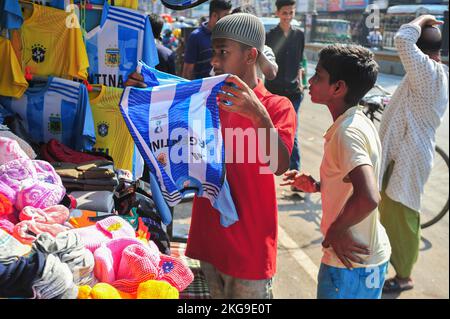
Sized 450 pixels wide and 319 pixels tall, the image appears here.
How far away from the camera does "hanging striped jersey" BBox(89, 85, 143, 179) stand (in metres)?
3.06

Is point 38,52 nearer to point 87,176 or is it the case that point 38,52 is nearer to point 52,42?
point 52,42

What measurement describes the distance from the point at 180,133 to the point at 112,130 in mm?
1341

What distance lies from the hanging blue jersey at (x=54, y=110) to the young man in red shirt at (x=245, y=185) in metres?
1.04

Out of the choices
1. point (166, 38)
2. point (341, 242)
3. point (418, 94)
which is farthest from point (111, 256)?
point (166, 38)

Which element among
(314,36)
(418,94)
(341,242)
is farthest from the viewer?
(314,36)

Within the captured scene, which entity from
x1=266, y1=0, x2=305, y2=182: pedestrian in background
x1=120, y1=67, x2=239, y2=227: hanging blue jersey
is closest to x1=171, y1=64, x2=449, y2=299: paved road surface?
x1=266, y1=0, x2=305, y2=182: pedestrian in background

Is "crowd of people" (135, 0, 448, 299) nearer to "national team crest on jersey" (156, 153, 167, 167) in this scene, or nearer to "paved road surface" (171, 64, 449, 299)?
"national team crest on jersey" (156, 153, 167, 167)

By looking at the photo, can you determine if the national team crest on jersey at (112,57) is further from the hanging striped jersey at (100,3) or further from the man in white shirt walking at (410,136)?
the man in white shirt walking at (410,136)

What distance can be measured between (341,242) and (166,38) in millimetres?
12980

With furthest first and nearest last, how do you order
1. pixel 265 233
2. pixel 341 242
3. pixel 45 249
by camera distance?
pixel 265 233
pixel 341 242
pixel 45 249

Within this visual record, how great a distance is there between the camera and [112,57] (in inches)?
120

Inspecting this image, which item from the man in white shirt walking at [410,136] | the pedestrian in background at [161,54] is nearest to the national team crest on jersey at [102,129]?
the pedestrian in background at [161,54]

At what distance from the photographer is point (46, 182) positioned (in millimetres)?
2129

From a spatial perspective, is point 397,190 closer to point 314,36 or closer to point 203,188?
point 203,188
